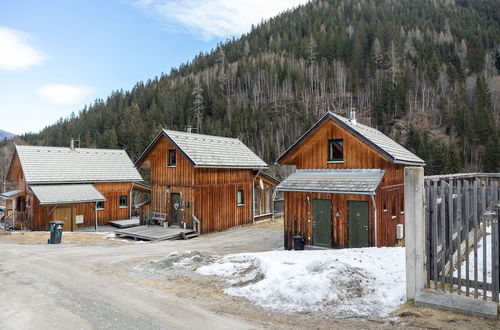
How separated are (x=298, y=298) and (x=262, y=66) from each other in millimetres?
113834

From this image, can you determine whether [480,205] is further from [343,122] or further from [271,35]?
[271,35]

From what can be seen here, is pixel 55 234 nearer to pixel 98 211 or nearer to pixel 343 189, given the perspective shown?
pixel 98 211

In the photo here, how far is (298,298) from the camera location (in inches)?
297

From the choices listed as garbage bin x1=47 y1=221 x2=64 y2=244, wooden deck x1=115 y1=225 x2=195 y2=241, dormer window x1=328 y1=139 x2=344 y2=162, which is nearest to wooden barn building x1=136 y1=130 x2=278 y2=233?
wooden deck x1=115 y1=225 x2=195 y2=241

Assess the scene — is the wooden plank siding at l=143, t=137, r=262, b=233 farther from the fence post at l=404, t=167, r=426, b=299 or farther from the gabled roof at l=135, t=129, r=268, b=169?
the fence post at l=404, t=167, r=426, b=299

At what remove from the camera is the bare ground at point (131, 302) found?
21.2 feet

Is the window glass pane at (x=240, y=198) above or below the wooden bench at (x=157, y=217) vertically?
above

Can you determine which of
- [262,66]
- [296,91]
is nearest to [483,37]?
[296,91]

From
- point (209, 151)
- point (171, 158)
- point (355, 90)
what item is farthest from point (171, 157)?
point (355, 90)

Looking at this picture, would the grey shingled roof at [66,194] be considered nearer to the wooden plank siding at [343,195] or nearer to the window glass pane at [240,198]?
the window glass pane at [240,198]

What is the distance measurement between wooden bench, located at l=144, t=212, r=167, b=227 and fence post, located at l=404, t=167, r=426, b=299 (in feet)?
63.5

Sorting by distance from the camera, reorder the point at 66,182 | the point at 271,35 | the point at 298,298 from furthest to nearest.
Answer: the point at 271,35 → the point at 66,182 → the point at 298,298

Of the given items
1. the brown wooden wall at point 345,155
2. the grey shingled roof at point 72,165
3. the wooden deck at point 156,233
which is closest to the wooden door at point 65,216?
the grey shingled roof at point 72,165

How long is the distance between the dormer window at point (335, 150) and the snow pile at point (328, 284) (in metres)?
6.94
